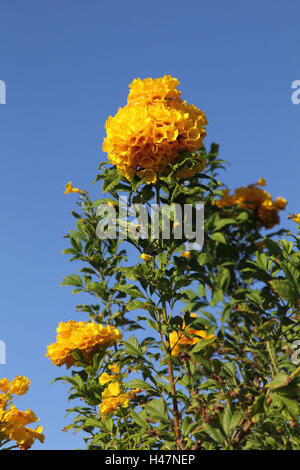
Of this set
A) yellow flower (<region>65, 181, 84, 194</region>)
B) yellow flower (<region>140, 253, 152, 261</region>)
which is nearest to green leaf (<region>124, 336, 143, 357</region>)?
yellow flower (<region>140, 253, 152, 261</region>)

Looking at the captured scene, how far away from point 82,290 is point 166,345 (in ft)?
5.19

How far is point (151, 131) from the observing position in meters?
2.40

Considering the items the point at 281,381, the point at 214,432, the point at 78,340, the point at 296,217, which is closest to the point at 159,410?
→ the point at 214,432

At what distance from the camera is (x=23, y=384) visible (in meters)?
2.46

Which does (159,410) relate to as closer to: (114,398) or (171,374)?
(171,374)

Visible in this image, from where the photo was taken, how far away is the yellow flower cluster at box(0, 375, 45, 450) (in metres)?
2.31

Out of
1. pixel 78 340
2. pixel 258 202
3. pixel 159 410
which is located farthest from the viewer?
pixel 258 202

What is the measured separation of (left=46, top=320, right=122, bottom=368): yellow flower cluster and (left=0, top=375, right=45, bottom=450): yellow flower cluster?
619 mm

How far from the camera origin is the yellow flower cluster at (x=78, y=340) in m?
3.06

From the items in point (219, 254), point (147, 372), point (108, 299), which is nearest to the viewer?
point (147, 372)

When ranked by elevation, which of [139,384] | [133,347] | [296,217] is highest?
[296,217]

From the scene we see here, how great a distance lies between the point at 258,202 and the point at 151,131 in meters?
2.99
